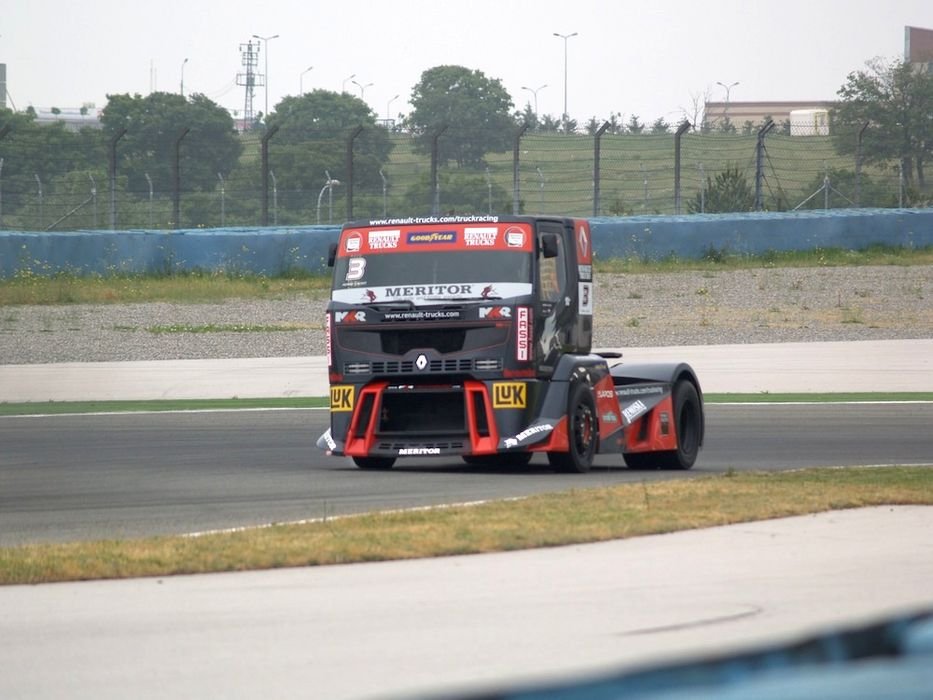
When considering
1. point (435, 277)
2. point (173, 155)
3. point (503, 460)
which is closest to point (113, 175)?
point (173, 155)

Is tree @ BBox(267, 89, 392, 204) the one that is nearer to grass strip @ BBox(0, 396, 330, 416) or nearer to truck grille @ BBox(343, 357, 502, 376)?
grass strip @ BBox(0, 396, 330, 416)

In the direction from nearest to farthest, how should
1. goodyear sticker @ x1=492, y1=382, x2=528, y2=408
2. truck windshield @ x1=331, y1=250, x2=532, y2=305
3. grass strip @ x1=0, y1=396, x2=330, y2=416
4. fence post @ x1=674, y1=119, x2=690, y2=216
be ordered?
goodyear sticker @ x1=492, y1=382, x2=528, y2=408
truck windshield @ x1=331, y1=250, x2=532, y2=305
grass strip @ x1=0, y1=396, x2=330, y2=416
fence post @ x1=674, y1=119, x2=690, y2=216

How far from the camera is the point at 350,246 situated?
14.4 meters

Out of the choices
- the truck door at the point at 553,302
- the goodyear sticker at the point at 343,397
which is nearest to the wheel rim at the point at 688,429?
the truck door at the point at 553,302

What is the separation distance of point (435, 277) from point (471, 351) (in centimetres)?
77

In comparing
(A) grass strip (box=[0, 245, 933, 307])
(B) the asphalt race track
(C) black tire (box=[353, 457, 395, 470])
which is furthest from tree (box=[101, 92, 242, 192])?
(C) black tire (box=[353, 457, 395, 470])

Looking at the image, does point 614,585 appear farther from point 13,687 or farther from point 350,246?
point 350,246

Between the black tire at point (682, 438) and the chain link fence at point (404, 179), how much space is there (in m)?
18.8

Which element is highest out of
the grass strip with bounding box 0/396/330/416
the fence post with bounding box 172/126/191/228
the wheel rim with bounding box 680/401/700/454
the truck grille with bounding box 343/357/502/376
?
the fence post with bounding box 172/126/191/228

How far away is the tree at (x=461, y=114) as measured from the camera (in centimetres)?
3462

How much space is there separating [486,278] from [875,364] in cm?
1240

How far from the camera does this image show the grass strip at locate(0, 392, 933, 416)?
21438 millimetres

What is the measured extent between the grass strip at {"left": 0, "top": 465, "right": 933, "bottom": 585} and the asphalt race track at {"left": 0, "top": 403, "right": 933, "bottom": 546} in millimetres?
965

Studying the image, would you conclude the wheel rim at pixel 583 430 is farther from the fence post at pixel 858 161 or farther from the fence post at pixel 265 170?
the fence post at pixel 858 161
